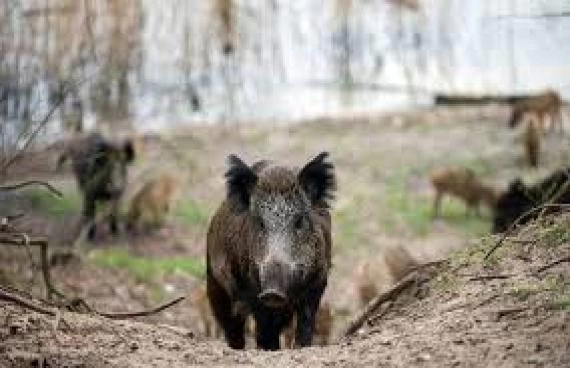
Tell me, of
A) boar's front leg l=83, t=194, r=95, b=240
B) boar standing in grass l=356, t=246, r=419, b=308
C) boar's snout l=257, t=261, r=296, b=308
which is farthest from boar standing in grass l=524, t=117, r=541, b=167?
boar's snout l=257, t=261, r=296, b=308

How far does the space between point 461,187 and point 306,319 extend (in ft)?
36.7

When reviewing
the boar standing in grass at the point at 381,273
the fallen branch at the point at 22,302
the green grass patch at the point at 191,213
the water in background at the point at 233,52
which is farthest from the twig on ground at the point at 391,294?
the green grass patch at the point at 191,213

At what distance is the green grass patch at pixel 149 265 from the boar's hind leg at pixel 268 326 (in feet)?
25.1

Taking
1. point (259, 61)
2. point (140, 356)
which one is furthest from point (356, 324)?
point (259, 61)

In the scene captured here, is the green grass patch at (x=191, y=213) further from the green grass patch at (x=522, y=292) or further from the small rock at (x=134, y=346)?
the green grass patch at (x=522, y=292)

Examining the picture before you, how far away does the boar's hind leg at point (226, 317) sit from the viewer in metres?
10.0

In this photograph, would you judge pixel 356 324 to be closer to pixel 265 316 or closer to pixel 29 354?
pixel 265 316

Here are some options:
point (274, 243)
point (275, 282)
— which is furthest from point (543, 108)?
point (275, 282)

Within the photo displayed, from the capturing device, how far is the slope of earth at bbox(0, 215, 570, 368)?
661cm

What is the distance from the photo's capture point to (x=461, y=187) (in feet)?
66.1

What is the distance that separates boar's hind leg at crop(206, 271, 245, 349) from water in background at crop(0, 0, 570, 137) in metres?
1.94

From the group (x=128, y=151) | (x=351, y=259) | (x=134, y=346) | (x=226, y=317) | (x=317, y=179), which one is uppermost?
(x=317, y=179)

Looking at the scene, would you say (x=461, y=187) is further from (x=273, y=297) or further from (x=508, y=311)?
(x=508, y=311)

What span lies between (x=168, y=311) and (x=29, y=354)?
8541 millimetres
